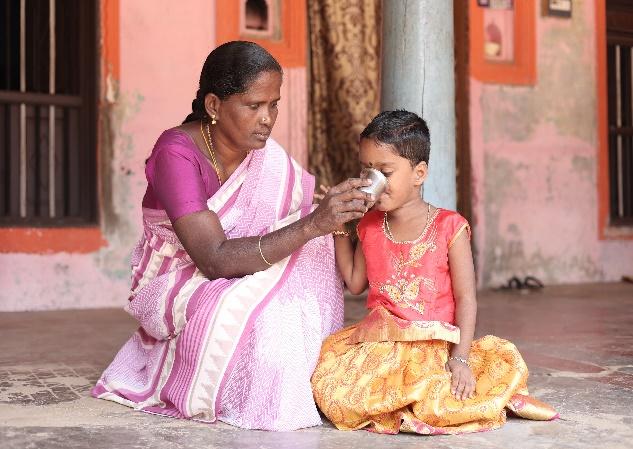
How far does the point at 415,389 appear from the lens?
272 cm

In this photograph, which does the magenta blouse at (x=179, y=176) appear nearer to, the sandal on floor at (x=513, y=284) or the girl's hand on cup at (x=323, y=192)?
the girl's hand on cup at (x=323, y=192)

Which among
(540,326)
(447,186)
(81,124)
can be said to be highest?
(81,124)

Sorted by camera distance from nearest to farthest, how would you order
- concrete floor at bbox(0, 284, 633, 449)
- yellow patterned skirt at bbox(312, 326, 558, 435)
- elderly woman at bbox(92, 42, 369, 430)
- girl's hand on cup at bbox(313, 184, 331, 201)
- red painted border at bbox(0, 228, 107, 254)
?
concrete floor at bbox(0, 284, 633, 449)
yellow patterned skirt at bbox(312, 326, 558, 435)
elderly woman at bbox(92, 42, 369, 430)
girl's hand on cup at bbox(313, 184, 331, 201)
red painted border at bbox(0, 228, 107, 254)

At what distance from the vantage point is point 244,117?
309 centimetres

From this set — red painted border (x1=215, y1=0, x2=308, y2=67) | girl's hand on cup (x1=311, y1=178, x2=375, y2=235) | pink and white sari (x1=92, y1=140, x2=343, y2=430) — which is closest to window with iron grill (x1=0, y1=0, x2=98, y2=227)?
red painted border (x1=215, y1=0, x2=308, y2=67)

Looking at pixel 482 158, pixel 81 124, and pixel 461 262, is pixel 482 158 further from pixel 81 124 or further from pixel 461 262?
pixel 461 262

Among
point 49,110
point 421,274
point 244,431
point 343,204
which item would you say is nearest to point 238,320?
point 244,431

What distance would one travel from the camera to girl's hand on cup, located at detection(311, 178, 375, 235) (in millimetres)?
2727

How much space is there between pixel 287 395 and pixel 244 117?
0.93 meters

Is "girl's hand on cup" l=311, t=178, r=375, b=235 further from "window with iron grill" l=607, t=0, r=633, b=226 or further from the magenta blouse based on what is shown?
"window with iron grill" l=607, t=0, r=633, b=226

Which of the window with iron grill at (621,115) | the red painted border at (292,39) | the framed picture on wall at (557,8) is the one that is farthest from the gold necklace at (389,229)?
the window with iron grill at (621,115)

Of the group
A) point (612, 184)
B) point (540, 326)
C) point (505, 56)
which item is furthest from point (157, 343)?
point (612, 184)

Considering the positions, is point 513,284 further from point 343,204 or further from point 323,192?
point 343,204

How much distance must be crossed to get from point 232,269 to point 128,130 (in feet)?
13.3
